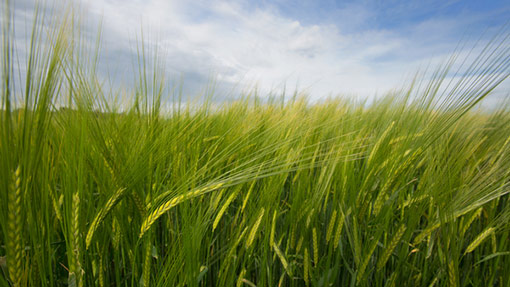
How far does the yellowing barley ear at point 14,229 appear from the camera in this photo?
1.42ft

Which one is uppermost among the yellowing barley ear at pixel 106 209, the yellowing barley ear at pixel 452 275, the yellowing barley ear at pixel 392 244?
the yellowing barley ear at pixel 106 209

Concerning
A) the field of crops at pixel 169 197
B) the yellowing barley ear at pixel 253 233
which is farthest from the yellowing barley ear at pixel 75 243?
the yellowing barley ear at pixel 253 233

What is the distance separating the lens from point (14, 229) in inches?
17.3

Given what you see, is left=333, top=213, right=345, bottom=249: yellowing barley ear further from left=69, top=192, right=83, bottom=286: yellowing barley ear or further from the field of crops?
left=69, top=192, right=83, bottom=286: yellowing barley ear

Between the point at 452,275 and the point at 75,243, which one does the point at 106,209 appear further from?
the point at 452,275

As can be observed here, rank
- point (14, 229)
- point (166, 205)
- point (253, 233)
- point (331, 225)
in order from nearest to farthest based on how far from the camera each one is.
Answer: point (14, 229), point (166, 205), point (253, 233), point (331, 225)

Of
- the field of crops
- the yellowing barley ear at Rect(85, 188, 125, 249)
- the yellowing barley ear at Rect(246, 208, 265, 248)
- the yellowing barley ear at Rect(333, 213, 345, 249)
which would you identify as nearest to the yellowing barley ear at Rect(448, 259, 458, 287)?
the field of crops

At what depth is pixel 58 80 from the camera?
53 centimetres

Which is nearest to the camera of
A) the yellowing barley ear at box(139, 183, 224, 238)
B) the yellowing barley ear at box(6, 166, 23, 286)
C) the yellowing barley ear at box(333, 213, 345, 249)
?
the yellowing barley ear at box(6, 166, 23, 286)

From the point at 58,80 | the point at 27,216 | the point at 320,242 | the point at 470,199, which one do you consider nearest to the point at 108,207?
the point at 27,216

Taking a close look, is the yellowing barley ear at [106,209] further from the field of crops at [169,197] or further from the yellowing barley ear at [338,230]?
the yellowing barley ear at [338,230]

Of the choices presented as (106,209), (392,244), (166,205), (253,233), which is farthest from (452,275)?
(106,209)

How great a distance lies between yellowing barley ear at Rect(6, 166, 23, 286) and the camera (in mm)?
433

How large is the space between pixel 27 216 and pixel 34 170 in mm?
93
